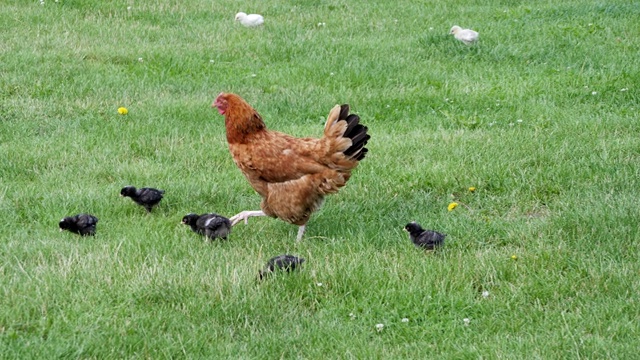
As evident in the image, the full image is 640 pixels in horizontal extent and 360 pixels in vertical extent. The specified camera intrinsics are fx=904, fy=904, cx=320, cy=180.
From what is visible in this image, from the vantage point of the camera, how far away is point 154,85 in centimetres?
1134

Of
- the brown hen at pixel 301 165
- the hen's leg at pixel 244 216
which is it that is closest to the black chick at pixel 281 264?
the brown hen at pixel 301 165

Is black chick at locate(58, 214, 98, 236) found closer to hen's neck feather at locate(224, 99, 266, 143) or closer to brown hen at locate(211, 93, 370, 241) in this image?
brown hen at locate(211, 93, 370, 241)

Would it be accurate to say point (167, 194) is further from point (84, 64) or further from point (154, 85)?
point (84, 64)

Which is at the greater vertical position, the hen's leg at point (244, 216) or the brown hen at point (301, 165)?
the brown hen at point (301, 165)

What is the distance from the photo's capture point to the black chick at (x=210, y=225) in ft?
22.8

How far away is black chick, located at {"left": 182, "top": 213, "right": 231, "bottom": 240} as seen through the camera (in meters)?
6.95

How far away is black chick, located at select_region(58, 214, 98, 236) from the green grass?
6.4 inches

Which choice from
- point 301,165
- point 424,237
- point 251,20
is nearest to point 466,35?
point 251,20

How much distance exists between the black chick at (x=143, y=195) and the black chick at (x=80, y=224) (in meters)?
0.57

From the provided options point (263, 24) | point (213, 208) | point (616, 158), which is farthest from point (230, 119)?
point (263, 24)

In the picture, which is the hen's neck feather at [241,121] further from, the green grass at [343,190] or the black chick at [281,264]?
the black chick at [281,264]

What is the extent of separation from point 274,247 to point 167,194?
1.48 meters

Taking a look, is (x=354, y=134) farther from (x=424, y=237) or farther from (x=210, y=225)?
(x=210, y=225)

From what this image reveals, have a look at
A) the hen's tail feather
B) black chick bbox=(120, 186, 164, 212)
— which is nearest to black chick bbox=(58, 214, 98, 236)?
black chick bbox=(120, 186, 164, 212)
